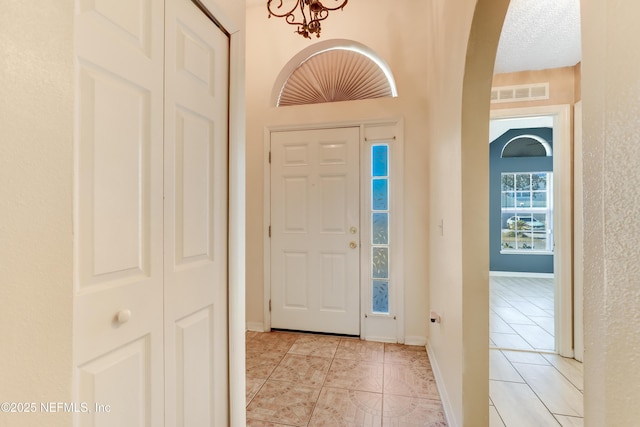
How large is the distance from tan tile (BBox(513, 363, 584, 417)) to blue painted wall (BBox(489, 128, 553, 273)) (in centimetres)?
409

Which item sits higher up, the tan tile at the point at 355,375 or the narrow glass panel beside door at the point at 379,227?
the narrow glass panel beside door at the point at 379,227

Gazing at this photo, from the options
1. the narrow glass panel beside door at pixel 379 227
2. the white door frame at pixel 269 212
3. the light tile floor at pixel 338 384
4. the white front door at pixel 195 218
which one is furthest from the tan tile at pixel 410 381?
the white front door at pixel 195 218

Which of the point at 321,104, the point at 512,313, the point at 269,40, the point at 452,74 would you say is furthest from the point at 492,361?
the point at 269,40

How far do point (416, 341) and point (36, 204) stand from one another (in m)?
2.90

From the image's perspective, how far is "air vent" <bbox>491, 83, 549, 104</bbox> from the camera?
2.71m

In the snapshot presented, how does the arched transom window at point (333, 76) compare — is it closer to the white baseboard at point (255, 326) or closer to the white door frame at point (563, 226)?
the white door frame at point (563, 226)

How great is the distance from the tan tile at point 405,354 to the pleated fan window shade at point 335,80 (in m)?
2.45

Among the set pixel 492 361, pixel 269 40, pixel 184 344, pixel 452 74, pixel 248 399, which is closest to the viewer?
pixel 184 344

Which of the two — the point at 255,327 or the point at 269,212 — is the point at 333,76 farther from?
the point at 255,327

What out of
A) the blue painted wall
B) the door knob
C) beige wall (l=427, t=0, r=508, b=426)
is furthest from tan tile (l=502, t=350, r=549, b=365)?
the blue painted wall

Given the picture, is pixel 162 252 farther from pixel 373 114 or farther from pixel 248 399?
pixel 373 114

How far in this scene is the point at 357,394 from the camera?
6.45ft

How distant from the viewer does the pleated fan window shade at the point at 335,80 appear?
2.98 meters

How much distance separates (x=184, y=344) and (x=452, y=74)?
1.91m
